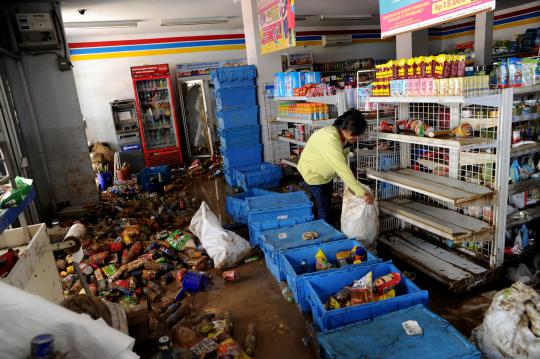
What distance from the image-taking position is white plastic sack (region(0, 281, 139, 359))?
1.07 metres

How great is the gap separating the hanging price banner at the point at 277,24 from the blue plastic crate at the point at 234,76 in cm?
92

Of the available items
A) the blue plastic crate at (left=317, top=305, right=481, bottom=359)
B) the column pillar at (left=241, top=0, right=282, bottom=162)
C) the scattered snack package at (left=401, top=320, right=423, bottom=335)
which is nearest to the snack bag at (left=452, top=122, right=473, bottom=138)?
the blue plastic crate at (left=317, top=305, right=481, bottom=359)

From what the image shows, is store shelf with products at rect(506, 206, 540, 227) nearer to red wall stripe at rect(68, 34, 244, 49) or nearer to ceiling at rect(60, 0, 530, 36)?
ceiling at rect(60, 0, 530, 36)

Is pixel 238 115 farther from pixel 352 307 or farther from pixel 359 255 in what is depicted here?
pixel 352 307

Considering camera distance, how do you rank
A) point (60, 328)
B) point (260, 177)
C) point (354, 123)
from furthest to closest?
point (260, 177)
point (354, 123)
point (60, 328)

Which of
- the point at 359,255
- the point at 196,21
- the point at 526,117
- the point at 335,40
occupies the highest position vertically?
the point at 196,21

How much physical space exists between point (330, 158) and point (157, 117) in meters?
7.23

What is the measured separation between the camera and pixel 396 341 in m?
2.02

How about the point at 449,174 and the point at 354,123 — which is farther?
the point at 449,174

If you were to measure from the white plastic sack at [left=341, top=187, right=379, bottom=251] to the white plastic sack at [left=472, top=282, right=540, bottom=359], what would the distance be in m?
1.43

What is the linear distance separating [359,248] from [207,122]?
798 centimetres

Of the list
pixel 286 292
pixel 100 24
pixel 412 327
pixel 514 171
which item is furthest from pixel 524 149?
pixel 100 24

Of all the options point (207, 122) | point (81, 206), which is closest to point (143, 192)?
point (81, 206)

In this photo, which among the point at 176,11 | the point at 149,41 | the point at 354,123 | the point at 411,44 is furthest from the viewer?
the point at 149,41
